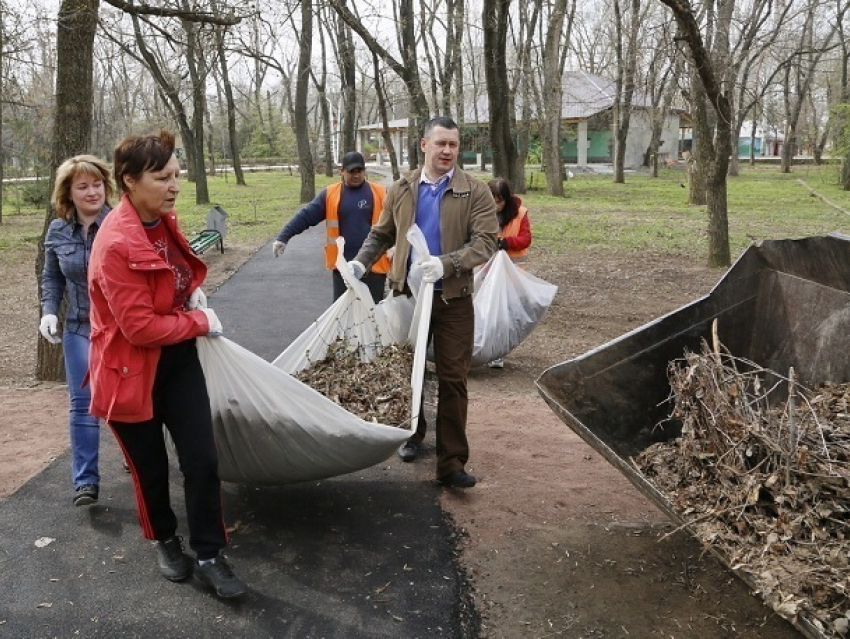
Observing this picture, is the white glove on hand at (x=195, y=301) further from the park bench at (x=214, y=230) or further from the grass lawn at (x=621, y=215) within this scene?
the grass lawn at (x=621, y=215)

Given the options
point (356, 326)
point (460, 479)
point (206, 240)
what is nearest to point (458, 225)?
point (356, 326)

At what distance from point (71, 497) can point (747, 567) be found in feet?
9.76

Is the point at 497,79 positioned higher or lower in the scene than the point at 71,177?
higher

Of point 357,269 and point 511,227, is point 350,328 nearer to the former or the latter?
point 357,269

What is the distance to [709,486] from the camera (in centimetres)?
293

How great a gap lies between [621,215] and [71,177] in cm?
1702

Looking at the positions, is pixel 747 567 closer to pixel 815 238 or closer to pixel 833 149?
pixel 815 238

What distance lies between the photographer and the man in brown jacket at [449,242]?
391 cm

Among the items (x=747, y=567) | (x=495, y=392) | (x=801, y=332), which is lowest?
(x=495, y=392)

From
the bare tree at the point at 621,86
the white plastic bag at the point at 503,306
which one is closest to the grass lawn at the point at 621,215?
the bare tree at the point at 621,86

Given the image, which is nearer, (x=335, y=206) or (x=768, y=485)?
(x=768, y=485)

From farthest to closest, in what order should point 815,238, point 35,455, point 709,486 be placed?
point 35,455 → point 815,238 → point 709,486

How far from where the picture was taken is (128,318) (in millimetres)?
2732

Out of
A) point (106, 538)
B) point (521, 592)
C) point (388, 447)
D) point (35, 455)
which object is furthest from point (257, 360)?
point (35, 455)
